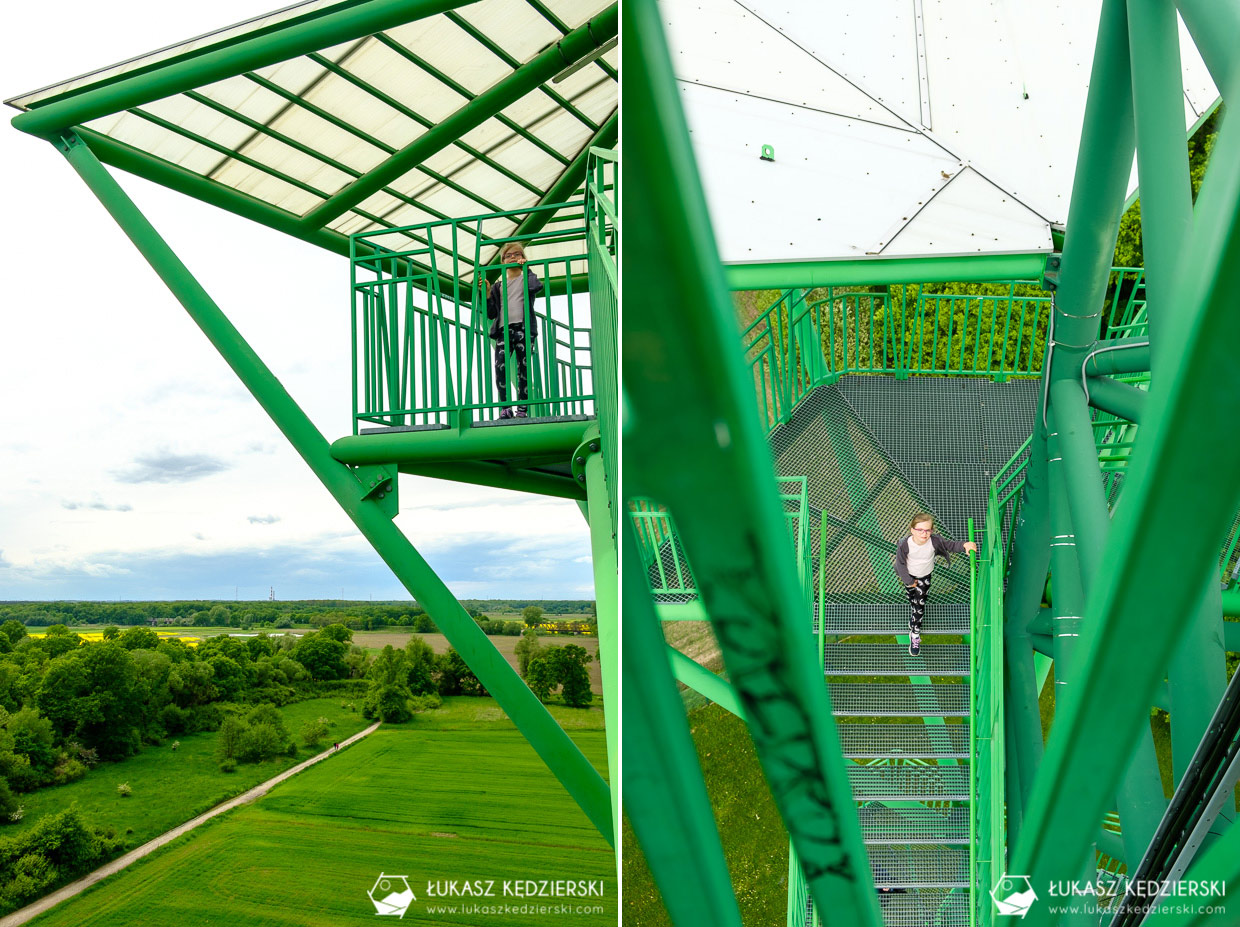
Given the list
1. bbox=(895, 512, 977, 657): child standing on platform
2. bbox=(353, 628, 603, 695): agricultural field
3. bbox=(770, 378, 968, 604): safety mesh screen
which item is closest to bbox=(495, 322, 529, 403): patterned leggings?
bbox=(770, 378, 968, 604): safety mesh screen

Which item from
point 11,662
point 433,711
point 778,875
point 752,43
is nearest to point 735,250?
point 752,43

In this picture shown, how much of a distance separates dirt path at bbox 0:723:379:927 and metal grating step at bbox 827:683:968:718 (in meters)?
3.73

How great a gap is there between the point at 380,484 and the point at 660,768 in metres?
2.66

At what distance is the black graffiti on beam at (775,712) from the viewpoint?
0.39 meters

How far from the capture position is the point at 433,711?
633 centimetres

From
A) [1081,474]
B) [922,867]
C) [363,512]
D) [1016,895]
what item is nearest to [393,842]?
[922,867]

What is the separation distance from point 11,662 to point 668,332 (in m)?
4.81

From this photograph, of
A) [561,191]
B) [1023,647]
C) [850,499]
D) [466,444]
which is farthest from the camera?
[850,499]

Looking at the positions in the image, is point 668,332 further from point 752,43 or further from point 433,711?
point 433,711

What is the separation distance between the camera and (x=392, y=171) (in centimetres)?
356

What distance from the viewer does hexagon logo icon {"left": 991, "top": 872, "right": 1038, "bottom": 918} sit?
965 mm

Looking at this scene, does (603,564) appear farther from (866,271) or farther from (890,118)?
(890,118)

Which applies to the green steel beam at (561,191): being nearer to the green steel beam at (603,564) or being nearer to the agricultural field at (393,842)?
the green steel beam at (603,564)

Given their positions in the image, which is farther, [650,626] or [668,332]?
[650,626]
